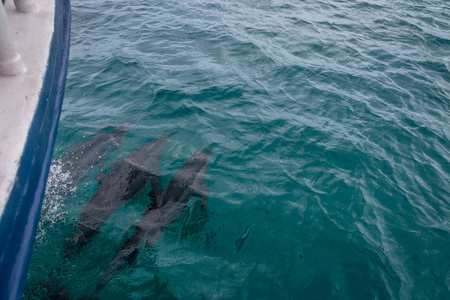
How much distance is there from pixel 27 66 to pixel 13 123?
75cm

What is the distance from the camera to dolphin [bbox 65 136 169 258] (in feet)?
15.8

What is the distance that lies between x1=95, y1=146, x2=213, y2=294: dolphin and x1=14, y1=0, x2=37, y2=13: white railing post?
351 centimetres

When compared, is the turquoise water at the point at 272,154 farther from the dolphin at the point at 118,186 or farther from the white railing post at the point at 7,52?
the white railing post at the point at 7,52

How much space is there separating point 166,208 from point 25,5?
3.65 meters

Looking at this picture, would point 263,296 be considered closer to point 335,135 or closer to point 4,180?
point 4,180

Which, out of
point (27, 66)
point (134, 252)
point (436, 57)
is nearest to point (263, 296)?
point (134, 252)

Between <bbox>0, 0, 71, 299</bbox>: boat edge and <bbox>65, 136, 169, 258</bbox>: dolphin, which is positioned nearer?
<bbox>0, 0, 71, 299</bbox>: boat edge

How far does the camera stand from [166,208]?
5.32 meters

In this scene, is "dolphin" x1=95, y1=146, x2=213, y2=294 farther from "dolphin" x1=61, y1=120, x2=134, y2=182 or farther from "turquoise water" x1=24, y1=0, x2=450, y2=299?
"dolphin" x1=61, y1=120, x2=134, y2=182

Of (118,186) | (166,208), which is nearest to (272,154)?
(166,208)

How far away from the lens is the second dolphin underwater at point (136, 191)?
468cm

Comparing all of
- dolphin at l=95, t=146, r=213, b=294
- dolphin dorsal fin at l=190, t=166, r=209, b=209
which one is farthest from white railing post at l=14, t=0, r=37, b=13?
dolphin dorsal fin at l=190, t=166, r=209, b=209

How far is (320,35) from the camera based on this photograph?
12.7 m

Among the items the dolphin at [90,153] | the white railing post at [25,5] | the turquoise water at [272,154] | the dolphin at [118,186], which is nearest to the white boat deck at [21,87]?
the white railing post at [25,5]
